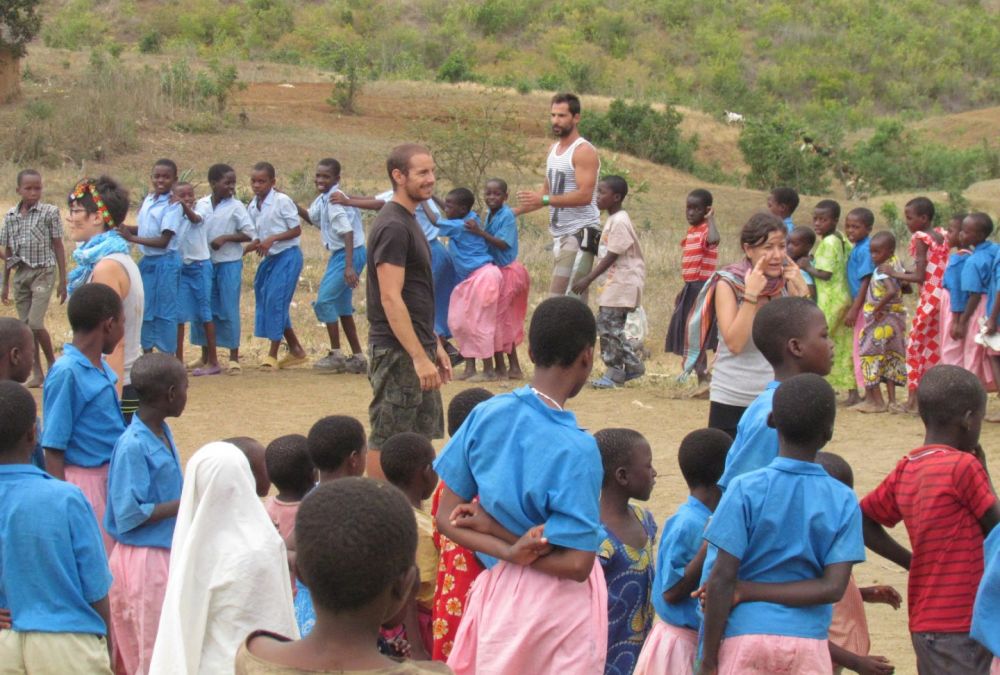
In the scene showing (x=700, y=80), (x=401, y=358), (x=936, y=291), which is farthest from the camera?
(x=700, y=80)

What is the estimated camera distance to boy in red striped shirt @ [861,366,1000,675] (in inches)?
147

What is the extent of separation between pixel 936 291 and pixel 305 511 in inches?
312

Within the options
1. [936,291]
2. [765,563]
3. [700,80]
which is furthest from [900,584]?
[700,80]

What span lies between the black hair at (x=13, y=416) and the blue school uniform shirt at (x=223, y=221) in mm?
7195

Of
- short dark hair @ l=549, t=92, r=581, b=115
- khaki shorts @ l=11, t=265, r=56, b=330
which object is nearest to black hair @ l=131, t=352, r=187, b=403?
short dark hair @ l=549, t=92, r=581, b=115

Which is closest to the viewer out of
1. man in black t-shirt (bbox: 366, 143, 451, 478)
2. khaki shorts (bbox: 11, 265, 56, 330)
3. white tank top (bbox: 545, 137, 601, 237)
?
man in black t-shirt (bbox: 366, 143, 451, 478)

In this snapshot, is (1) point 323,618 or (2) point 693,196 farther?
(2) point 693,196

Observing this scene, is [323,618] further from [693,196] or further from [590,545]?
[693,196]

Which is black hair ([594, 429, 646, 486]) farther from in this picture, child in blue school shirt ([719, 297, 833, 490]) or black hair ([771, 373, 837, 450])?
black hair ([771, 373, 837, 450])

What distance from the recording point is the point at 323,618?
2311 millimetres

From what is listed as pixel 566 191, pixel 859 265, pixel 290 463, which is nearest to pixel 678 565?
pixel 290 463

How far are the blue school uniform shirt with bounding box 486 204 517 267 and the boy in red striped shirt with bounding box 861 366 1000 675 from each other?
6910 mm

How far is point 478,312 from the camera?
10.5 meters

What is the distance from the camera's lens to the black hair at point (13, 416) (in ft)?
11.5
